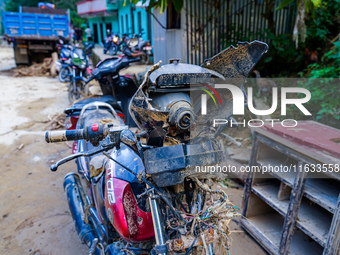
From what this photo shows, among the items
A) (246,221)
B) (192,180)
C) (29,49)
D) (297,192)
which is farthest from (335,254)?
(29,49)

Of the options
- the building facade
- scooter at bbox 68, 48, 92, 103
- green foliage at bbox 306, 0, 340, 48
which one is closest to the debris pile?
the building facade

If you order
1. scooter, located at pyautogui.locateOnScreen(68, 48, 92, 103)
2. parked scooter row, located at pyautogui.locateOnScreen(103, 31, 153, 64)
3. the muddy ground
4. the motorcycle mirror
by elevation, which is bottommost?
the muddy ground

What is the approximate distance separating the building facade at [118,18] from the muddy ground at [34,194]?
5.16 metres

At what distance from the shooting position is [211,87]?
1.43m

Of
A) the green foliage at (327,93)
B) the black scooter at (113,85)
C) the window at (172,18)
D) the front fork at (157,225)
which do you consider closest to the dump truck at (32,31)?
the window at (172,18)

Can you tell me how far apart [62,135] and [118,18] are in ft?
55.2

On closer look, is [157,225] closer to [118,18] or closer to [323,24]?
[323,24]

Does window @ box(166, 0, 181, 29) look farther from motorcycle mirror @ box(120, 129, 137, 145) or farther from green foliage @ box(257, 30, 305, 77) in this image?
motorcycle mirror @ box(120, 129, 137, 145)

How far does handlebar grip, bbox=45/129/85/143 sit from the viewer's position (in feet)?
4.99

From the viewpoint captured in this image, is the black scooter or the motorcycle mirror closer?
the motorcycle mirror

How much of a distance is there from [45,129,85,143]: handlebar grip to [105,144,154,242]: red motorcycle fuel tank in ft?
1.25

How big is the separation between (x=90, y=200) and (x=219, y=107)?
177 cm

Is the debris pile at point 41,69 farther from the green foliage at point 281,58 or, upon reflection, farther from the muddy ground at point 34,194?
the green foliage at point 281,58

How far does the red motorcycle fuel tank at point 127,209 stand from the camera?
1641mm
